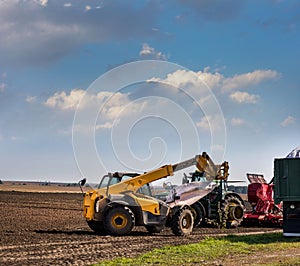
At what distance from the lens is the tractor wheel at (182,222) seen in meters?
21.2

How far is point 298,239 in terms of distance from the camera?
62.5ft

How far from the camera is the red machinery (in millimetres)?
25922

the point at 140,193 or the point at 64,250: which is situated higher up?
the point at 140,193

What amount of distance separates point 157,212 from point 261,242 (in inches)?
165

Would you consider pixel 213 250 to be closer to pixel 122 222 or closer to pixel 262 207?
pixel 122 222

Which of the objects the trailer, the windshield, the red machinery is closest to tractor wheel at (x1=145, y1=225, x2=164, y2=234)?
the windshield

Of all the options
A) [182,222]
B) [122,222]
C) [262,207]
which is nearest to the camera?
[122,222]

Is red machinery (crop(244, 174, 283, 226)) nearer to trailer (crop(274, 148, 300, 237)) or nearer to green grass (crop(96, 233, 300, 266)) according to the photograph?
green grass (crop(96, 233, 300, 266))

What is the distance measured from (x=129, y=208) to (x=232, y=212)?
20.9 ft

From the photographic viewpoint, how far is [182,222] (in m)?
21.5

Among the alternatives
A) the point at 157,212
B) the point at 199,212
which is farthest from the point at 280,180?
the point at 199,212

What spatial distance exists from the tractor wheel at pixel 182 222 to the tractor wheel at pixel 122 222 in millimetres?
1598

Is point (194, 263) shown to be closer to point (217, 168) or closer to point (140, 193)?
point (140, 193)

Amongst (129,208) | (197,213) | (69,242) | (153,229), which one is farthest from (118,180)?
(197,213)
